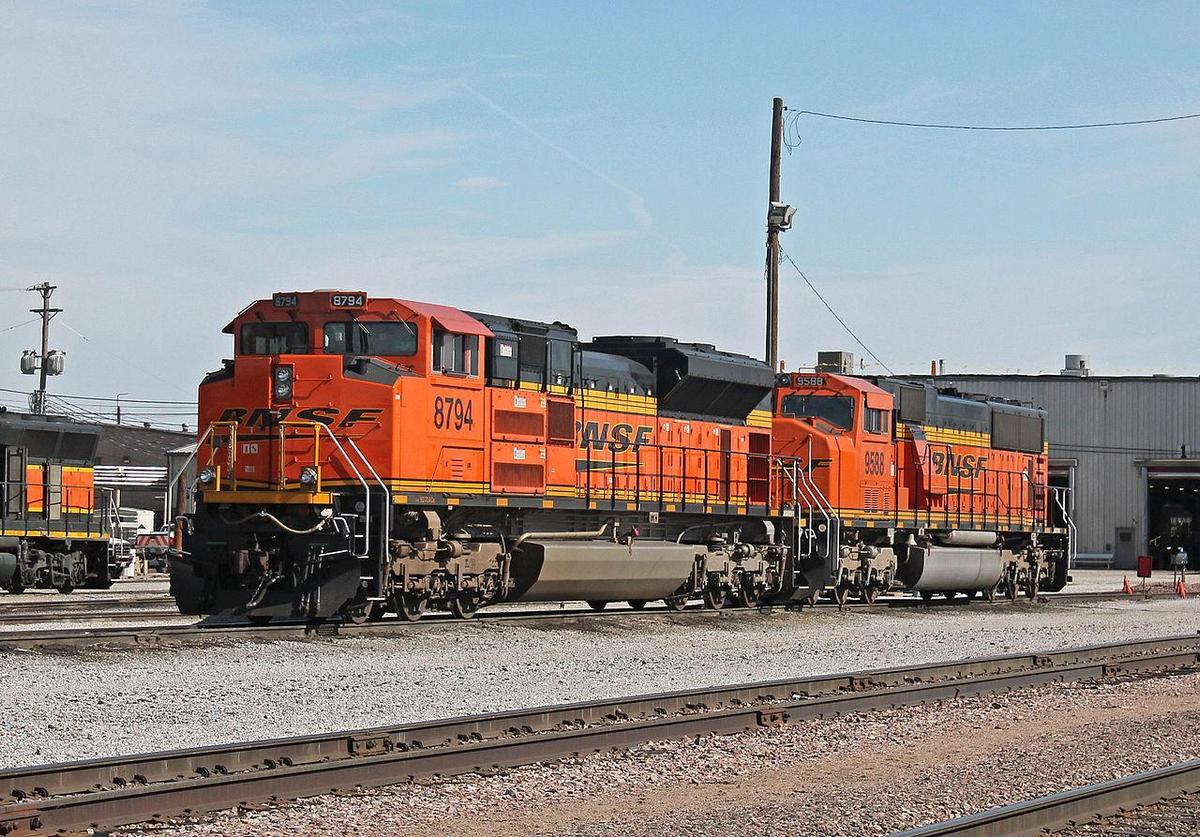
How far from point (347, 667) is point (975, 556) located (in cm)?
1604

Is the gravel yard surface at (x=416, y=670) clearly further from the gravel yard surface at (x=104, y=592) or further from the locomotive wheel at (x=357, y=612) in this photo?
the gravel yard surface at (x=104, y=592)

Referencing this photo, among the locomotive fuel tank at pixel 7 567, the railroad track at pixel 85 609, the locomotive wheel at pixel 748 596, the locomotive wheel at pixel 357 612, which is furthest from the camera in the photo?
the locomotive fuel tank at pixel 7 567

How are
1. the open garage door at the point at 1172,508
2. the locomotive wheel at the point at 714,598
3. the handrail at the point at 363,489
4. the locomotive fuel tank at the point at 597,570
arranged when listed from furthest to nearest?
the open garage door at the point at 1172,508
the locomotive wheel at the point at 714,598
the locomotive fuel tank at the point at 597,570
the handrail at the point at 363,489

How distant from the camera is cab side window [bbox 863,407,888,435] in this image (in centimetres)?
2561

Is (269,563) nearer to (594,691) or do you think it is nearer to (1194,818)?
(594,691)

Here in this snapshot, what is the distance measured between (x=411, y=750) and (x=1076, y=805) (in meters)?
3.94

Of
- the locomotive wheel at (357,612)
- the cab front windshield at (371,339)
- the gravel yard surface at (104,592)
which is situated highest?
the cab front windshield at (371,339)

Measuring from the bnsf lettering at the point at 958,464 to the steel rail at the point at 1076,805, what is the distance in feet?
→ 60.1

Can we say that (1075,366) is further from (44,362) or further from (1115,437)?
(44,362)

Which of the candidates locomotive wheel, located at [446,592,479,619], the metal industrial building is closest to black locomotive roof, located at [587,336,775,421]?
locomotive wheel, located at [446,592,479,619]

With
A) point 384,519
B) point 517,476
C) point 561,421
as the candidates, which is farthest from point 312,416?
point 561,421

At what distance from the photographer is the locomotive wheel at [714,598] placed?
22.5 metres

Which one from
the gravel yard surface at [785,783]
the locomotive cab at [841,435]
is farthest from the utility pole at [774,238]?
the gravel yard surface at [785,783]

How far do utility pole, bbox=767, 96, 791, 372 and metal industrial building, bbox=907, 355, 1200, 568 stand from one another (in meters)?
28.0
